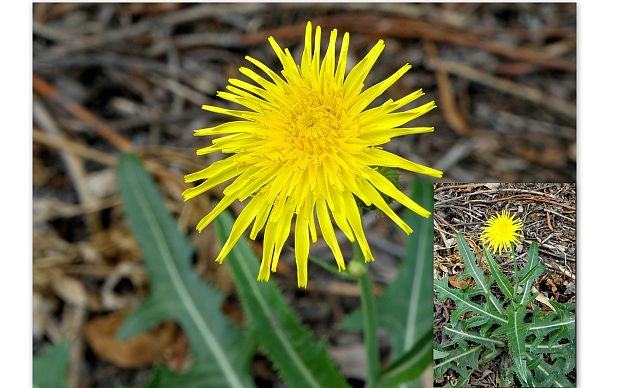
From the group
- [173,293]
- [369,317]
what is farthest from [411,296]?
[173,293]

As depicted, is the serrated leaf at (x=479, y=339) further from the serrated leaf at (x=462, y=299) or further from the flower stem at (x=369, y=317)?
the flower stem at (x=369, y=317)

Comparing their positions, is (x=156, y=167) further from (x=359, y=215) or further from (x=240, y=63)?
(x=359, y=215)

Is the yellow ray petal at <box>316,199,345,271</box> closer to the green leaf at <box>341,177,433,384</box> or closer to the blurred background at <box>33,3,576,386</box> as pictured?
the green leaf at <box>341,177,433,384</box>

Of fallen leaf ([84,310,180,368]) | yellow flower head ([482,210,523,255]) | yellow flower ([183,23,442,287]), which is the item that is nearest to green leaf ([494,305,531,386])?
yellow flower head ([482,210,523,255])

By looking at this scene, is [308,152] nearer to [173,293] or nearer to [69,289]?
[173,293]

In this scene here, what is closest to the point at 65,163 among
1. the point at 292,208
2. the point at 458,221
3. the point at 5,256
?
the point at 5,256

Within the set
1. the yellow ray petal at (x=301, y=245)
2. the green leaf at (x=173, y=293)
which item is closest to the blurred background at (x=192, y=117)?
the green leaf at (x=173, y=293)
